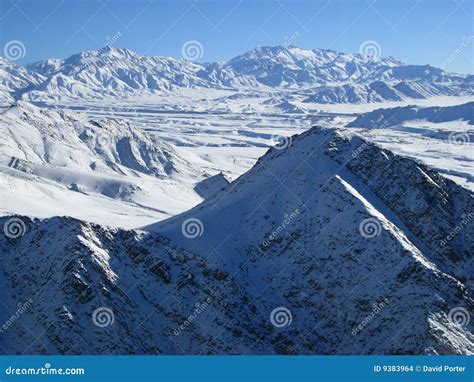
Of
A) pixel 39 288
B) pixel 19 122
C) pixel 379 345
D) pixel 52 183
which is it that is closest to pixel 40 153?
pixel 19 122

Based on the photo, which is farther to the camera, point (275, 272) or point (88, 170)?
point (88, 170)

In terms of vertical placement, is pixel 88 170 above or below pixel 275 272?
below

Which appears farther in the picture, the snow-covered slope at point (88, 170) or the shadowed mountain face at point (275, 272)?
the snow-covered slope at point (88, 170)

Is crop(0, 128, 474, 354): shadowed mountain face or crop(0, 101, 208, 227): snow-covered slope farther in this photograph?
crop(0, 101, 208, 227): snow-covered slope
